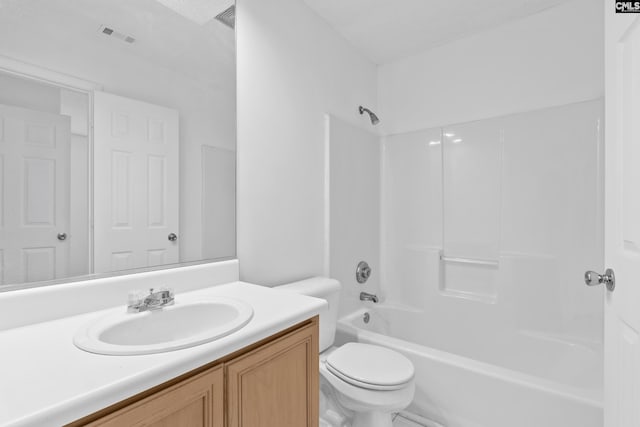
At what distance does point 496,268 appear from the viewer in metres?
2.04

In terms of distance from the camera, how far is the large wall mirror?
0.86 metres

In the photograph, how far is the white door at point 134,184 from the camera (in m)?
1.01

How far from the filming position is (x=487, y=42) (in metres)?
2.08

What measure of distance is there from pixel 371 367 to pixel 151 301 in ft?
3.16

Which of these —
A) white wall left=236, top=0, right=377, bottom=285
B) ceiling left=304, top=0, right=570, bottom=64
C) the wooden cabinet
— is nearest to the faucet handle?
the wooden cabinet

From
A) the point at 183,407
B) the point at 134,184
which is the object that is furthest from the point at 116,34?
the point at 183,407

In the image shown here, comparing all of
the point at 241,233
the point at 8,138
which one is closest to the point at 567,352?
the point at 241,233

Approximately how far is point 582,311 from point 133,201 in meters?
2.37

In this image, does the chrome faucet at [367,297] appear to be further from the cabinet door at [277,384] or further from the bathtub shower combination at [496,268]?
the cabinet door at [277,384]

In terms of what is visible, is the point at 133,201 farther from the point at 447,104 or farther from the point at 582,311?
the point at 582,311

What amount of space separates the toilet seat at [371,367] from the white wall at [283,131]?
505 millimetres

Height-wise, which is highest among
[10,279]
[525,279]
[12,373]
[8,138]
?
[8,138]

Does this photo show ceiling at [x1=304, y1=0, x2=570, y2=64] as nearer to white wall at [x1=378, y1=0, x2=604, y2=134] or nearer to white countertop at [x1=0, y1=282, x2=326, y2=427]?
white wall at [x1=378, y1=0, x2=604, y2=134]

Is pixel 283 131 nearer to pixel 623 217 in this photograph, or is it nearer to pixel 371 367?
pixel 371 367
